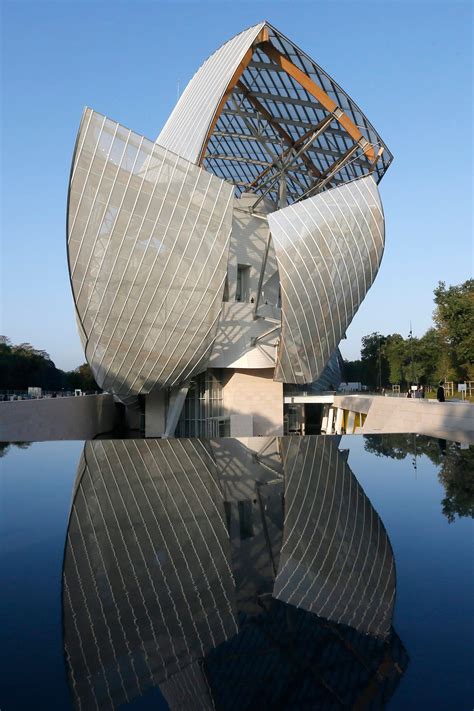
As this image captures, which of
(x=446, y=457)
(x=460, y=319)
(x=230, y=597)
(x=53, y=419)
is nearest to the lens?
(x=230, y=597)

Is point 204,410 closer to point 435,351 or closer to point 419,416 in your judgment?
point 419,416

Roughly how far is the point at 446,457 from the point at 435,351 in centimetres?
5527

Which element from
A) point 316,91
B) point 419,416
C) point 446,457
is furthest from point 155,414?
point 446,457

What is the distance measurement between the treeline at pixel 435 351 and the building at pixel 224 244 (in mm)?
12250

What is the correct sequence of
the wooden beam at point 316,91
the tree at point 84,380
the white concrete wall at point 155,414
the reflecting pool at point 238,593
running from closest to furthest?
the reflecting pool at point 238,593, the wooden beam at point 316,91, the white concrete wall at point 155,414, the tree at point 84,380

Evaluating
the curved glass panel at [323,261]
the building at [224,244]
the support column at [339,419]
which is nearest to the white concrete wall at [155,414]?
the building at [224,244]

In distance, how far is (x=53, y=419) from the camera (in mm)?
23406

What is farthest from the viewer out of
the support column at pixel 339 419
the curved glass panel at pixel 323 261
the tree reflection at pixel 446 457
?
the support column at pixel 339 419

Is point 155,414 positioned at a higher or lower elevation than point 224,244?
lower

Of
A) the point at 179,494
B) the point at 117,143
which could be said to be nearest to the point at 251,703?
the point at 179,494

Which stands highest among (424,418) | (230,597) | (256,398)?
(256,398)

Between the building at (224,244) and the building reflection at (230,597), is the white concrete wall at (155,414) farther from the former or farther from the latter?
the building reflection at (230,597)

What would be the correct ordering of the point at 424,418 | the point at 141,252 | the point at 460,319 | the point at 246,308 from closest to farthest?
the point at 424,418
the point at 141,252
the point at 246,308
the point at 460,319

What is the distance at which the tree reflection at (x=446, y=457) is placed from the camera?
7.31m
